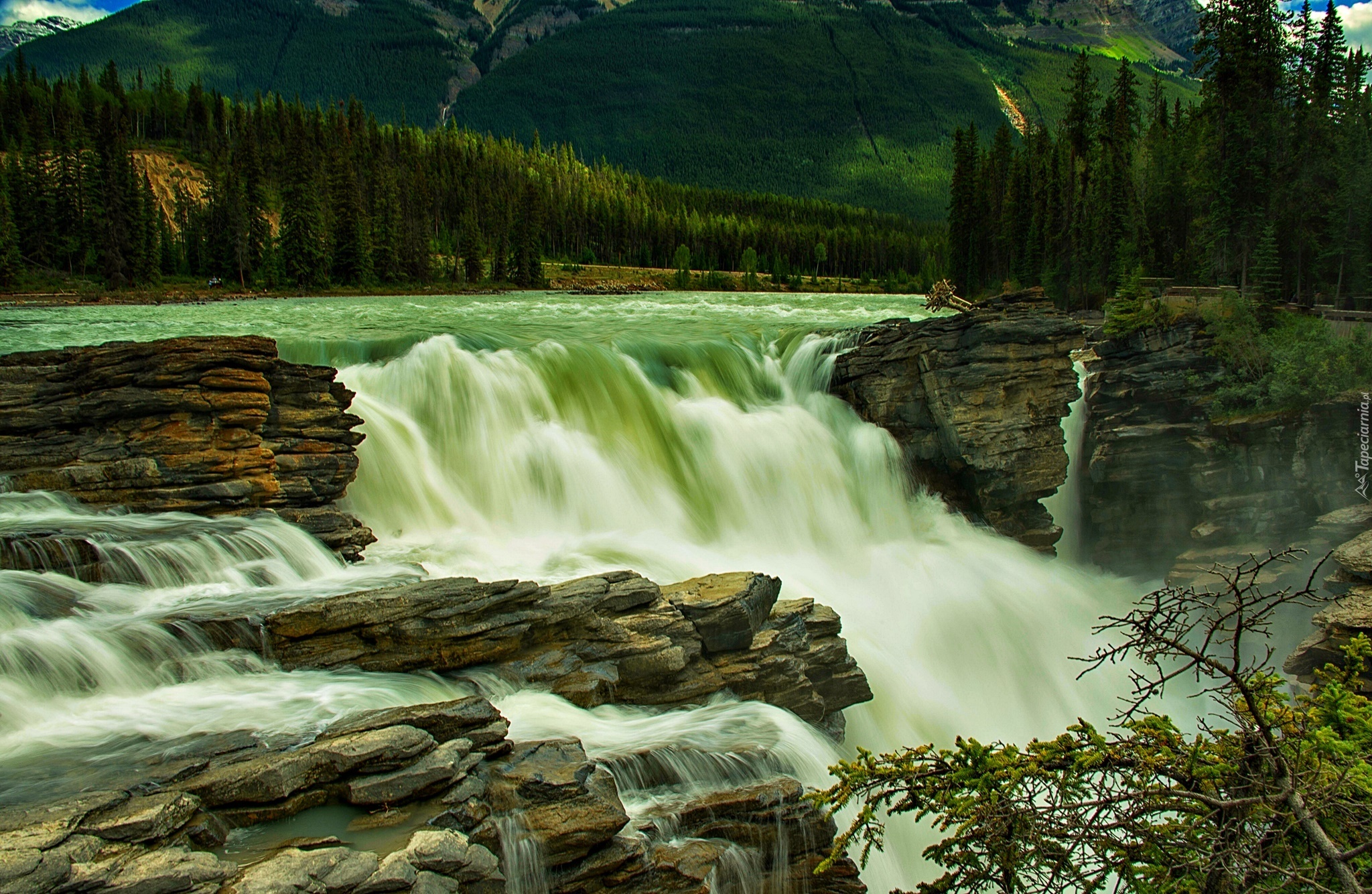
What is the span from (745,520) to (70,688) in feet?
43.3

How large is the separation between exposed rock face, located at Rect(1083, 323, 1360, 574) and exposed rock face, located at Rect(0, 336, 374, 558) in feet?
74.9

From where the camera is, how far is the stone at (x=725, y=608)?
1096cm

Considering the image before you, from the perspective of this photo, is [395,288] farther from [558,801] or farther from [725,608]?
[558,801]

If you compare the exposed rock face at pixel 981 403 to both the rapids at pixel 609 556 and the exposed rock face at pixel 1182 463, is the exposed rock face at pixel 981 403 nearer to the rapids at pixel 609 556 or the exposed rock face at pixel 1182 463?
the rapids at pixel 609 556

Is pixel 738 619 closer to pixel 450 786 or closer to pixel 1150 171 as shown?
pixel 450 786

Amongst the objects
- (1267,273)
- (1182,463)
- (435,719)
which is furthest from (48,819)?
(1267,273)

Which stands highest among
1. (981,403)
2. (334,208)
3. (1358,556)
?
(334,208)

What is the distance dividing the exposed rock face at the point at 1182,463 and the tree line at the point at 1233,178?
7587 millimetres

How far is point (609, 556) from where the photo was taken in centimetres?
1480

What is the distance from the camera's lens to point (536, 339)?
992 inches

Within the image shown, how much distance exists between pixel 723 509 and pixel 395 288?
225 ft

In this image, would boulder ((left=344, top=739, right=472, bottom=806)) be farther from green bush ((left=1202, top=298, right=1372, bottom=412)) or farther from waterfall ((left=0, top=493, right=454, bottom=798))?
green bush ((left=1202, top=298, right=1372, bottom=412))

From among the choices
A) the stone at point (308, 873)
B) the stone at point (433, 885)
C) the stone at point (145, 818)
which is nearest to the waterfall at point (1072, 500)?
the stone at point (433, 885)

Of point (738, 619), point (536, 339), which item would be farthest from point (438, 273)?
point (738, 619)
